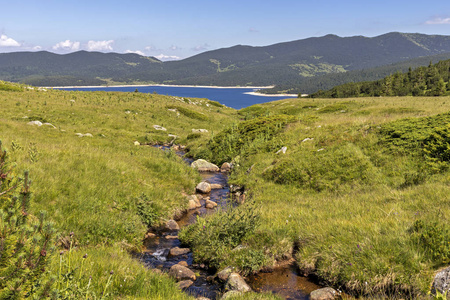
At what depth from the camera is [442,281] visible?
493cm

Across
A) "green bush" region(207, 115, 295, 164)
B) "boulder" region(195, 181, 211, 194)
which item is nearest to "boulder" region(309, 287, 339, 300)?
"boulder" region(195, 181, 211, 194)

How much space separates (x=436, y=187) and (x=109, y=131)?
2909 cm

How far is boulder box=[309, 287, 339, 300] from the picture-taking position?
6000 millimetres

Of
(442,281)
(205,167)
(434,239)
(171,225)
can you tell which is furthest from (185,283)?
(205,167)

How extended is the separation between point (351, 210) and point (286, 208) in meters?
2.49

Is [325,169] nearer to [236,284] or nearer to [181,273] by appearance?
[236,284]

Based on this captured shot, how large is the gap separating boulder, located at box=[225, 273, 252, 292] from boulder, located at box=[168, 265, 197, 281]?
3.77 feet

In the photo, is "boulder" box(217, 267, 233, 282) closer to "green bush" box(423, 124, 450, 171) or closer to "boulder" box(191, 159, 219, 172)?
"green bush" box(423, 124, 450, 171)

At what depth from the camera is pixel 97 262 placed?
5.37m

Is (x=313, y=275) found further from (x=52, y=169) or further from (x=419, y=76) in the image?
(x=419, y=76)

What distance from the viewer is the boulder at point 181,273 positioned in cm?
707

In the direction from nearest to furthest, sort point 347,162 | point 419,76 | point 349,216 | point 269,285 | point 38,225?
point 38,225
point 269,285
point 349,216
point 347,162
point 419,76

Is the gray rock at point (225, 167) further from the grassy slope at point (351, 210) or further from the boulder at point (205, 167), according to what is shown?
the grassy slope at point (351, 210)

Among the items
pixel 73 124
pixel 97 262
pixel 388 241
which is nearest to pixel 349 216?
pixel 388 241
